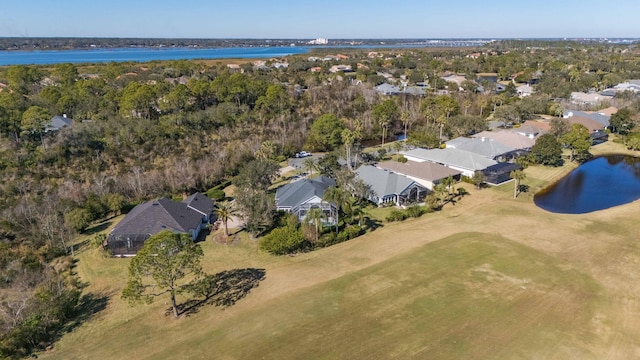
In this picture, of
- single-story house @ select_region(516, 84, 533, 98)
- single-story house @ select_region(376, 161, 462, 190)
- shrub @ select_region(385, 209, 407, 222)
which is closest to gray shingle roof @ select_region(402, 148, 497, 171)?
single-story house @ select_region(376, 161, 462, 190)

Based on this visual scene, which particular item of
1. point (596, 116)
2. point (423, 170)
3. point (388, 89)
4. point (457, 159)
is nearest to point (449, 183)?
point (423, 170)

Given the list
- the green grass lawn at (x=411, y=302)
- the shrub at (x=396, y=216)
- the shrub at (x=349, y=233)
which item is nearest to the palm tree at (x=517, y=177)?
the green grass lawn at (x=411, y=302)

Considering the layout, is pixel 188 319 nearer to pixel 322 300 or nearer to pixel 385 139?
pixel 322 300

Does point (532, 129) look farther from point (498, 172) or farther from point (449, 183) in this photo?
point (449, 183)

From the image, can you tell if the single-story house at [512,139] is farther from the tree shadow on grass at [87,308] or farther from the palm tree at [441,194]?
the tree shadow on grass at [87,308]

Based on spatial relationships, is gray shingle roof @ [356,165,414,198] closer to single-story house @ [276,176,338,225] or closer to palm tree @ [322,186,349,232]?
single-story house @ [276,176,338,225]

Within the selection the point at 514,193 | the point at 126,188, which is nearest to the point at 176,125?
the point at 126,188
